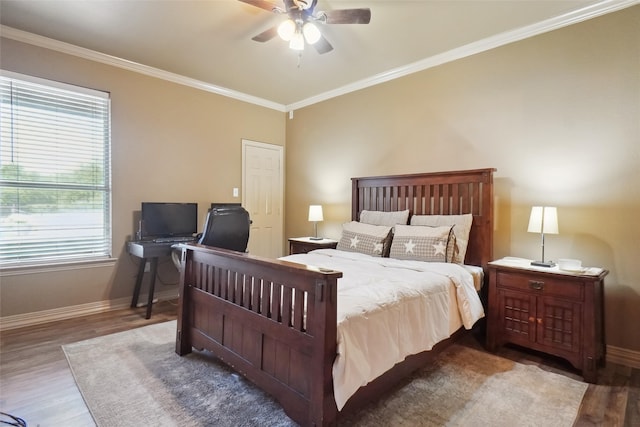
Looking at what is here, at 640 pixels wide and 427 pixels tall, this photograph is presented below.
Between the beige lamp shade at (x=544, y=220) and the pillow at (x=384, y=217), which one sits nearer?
the beige lamp shade at (x=544, y=220)

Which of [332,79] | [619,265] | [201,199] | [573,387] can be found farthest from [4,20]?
[619,265]

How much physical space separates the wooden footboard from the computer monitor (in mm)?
1493

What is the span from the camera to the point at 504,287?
8.54 feet

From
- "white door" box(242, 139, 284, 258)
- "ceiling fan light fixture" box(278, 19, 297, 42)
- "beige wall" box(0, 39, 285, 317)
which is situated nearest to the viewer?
"ceiling fan light fixture" box(278, 19, 297, 42)

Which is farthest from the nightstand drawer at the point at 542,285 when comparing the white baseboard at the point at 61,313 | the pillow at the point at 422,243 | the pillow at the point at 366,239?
the white baseboard at the point at 61,313

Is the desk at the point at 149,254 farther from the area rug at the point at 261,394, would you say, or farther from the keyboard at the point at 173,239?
the area rug at the point at 261,394

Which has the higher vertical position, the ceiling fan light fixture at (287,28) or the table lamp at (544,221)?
the ceiling fan light fixture at (287,28)

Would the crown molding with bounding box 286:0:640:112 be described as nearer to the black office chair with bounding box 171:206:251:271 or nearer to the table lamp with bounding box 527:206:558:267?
the table lamp with bounding box 527:206:558:267

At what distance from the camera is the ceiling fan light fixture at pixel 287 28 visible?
233cm

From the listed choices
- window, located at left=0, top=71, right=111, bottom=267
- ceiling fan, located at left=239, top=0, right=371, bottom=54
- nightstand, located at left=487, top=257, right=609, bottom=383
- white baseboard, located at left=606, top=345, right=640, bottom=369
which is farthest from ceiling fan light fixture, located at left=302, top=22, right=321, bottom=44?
white baseboard, located at left=606, top=345, right=640, bottom=369

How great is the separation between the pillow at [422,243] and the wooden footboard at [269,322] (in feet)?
5.17

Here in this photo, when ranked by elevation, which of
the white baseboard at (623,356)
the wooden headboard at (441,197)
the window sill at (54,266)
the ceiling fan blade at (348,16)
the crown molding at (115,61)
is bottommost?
the white baseboard at (623,356)

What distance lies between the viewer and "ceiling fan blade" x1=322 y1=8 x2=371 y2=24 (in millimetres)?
2236

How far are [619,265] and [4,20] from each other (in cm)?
561
